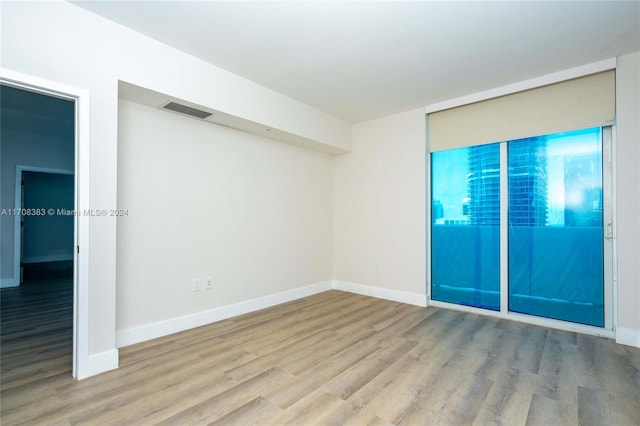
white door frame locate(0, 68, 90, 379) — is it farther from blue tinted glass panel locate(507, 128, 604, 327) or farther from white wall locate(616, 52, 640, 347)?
white wall locate(616, 52, 640, 347)

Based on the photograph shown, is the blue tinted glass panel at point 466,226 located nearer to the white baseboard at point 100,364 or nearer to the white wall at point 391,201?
the white wall at point 391,201

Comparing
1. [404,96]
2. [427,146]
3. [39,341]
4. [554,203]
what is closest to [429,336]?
[554,203]

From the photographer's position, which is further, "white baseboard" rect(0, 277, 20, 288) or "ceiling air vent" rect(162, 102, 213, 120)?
"white baseboard" rect(0, 277, 20, 288)

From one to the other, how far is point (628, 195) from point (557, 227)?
0.69 m

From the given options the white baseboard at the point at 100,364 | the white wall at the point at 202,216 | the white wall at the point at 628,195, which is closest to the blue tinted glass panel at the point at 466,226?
the white wall at the point at 628,195

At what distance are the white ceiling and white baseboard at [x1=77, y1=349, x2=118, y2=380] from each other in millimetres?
2872

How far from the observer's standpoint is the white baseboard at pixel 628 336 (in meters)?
2.93

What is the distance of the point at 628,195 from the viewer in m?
3.02

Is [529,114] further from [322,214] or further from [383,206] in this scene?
[322,214]

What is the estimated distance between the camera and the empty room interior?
220cm

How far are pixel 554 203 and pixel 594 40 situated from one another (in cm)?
172

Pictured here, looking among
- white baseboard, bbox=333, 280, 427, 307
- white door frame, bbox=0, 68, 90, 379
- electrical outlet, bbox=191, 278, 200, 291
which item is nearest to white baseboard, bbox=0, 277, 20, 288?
electrical outlet, bbox=191, 278, 200, 291

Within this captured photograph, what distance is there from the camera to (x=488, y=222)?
3994 millimetres

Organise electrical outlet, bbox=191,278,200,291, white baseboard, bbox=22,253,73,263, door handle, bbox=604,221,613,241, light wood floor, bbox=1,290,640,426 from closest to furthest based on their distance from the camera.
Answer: light wood floor, bbox=1,290,640,426 → door handle, bbox=604,221,613,241 → electrical outlet, bbox=191,278,200,291 → white baseboard, bbox=22,253,73,263
